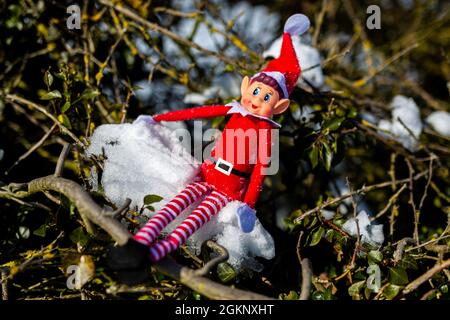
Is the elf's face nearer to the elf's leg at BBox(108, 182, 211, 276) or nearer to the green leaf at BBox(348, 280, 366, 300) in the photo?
the elf's leg at BBox(108, 182, 211, 276)

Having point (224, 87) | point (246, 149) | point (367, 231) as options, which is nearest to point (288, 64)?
point (246, 149)

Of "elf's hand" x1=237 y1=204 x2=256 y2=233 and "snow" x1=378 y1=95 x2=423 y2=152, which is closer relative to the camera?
"elf's hand" x1=237 y1=204 x2=256 y2=233

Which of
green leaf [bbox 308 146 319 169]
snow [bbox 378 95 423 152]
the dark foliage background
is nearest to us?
the dark foliage background

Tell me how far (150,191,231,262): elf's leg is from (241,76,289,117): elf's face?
23cm

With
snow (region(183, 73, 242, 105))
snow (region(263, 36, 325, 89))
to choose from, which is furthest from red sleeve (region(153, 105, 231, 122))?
snow (region(183, 73, 242, 105))

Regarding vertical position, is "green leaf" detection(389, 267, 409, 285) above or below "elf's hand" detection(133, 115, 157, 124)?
below

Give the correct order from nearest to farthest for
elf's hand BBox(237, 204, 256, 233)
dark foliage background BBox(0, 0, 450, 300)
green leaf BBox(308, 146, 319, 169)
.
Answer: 1. elf's hand BBox(237, 204, 256, 233)
2. dark foliage background BBox(0, 0, 450, 300)
3. green leaf BBox(308, 146, 319, 169)

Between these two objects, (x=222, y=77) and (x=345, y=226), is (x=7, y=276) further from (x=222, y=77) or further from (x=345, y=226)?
(x=222, y=77)

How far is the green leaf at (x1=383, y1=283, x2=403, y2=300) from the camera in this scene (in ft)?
3.36

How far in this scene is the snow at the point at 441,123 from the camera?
207cm

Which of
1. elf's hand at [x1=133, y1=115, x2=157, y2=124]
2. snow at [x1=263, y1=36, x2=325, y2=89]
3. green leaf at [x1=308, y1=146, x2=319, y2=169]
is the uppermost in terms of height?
snow at [x1=263, y1=36, x2=325, y2=89]

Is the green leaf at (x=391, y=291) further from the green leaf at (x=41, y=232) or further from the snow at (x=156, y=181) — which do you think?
the green leaf at (x=41, y=232)

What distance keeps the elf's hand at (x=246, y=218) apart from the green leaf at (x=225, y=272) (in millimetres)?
95

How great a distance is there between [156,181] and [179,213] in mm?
113
